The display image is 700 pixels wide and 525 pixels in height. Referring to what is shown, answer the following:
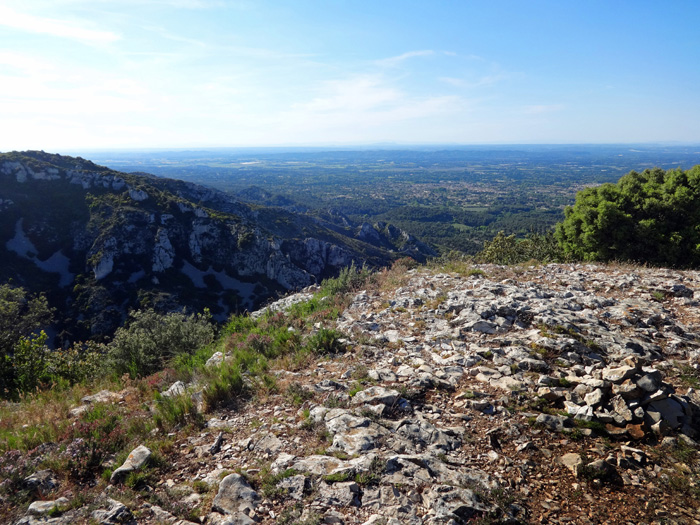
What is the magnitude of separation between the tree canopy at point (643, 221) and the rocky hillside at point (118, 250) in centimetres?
3912

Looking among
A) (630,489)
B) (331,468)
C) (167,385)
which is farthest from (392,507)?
(167,385)

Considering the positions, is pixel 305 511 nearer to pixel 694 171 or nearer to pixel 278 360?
pixel 278 360

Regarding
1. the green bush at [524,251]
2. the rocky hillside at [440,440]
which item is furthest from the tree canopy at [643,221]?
the rocky hillside at [440,440]

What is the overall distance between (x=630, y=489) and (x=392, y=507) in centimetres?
299

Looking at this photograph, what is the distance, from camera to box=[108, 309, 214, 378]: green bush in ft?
32.1

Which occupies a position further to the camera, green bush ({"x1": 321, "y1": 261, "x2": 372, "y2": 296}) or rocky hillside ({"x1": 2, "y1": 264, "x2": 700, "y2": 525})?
green bush ({"x1": 321, "y1": 261, "x2": 372, "y2": 296})

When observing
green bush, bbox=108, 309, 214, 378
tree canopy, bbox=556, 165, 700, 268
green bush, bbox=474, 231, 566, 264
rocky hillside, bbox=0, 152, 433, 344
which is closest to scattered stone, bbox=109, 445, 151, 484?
green bush, bbox=108, 309, 214, 378

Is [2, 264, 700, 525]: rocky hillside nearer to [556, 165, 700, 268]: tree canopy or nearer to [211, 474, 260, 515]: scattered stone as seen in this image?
[211, 474, 260, 515]: scattered stone

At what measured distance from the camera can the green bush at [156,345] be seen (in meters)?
9.77

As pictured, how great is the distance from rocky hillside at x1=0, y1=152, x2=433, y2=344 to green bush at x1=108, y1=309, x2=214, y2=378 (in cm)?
4538

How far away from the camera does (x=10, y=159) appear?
2987 inches

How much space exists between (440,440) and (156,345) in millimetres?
9155

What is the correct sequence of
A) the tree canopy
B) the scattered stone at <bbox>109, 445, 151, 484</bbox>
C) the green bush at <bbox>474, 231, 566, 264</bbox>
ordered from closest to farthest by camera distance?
the scattered stone at <bbox>109, 445, 151, 484</bbox> → the tree canopy → the green bush at <bbox>474, 231, 566, 264</bbox>

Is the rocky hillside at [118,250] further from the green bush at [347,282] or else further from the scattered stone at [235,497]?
the scattered stone at [235,497]
